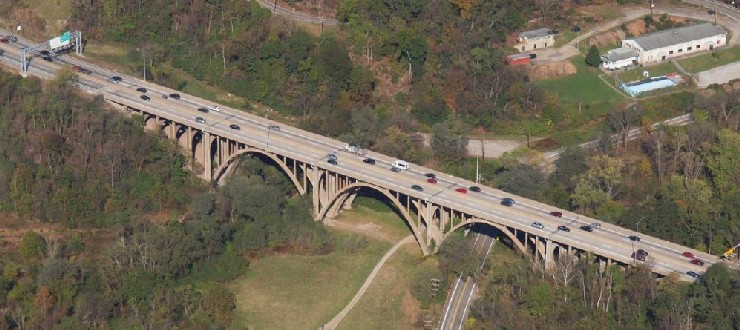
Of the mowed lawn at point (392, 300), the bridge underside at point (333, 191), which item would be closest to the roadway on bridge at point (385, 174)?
the bridge underside at point (333, 191)

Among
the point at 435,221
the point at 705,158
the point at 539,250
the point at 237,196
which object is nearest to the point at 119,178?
the point at 237,196

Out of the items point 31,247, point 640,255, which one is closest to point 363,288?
point 640,255

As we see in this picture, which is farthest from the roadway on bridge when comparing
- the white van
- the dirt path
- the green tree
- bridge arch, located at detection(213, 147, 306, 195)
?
the green tree

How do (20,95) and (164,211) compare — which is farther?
(20,95)

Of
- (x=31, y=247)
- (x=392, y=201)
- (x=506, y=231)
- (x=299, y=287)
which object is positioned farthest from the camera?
(x=392, y=201)

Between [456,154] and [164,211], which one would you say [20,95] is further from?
[456,154]

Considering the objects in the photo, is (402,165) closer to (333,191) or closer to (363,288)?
(333,191)
